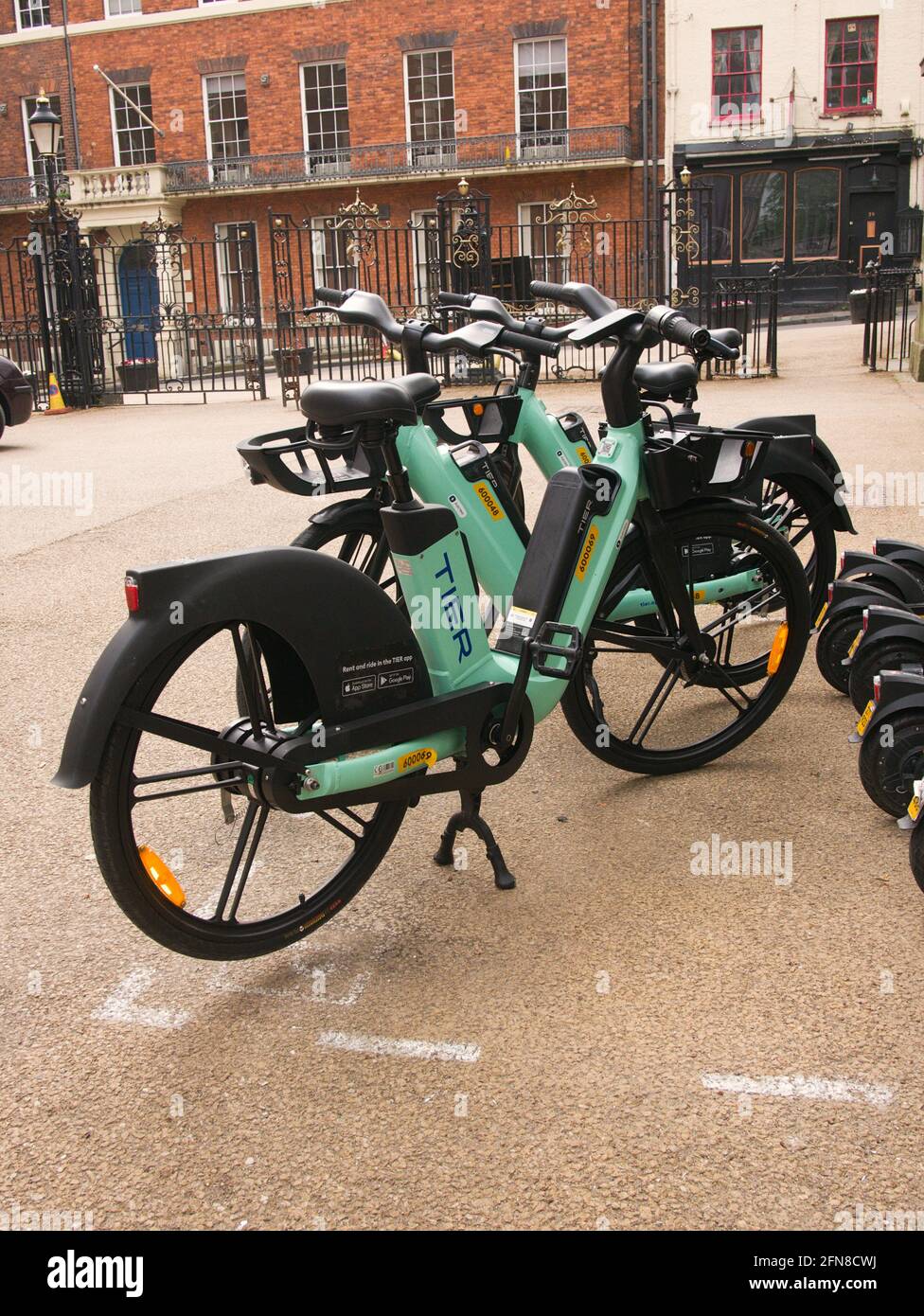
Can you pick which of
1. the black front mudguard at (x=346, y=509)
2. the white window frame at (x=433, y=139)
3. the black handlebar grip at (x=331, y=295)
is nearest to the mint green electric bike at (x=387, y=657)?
the black front mudguard at (x=346, y=509)

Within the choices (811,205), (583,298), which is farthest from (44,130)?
(811,205)

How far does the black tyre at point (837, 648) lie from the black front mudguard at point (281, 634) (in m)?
1.91

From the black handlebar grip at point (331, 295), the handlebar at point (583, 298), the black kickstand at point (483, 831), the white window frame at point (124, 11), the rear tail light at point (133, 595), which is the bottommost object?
the black kickstand at point (483, 831)

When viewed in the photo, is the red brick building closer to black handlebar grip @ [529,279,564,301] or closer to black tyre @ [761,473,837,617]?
black tyre @ [761,473,837,617]

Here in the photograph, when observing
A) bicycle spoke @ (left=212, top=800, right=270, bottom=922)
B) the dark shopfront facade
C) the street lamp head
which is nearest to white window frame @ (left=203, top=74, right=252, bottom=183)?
the dark shopfront facade

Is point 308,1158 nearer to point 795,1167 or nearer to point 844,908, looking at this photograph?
point 795,1167

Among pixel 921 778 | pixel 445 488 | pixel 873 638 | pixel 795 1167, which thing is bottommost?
pixel 795 1167

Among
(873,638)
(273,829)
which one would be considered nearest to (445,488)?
(273,829)

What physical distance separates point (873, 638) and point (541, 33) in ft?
98.1

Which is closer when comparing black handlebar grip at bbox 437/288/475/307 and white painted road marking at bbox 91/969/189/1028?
white painted road marking at bbox 91/969/189/1028

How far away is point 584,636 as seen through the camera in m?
3.40

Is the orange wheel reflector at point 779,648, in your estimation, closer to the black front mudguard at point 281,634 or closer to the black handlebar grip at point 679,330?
the black handlebar grip at point 679,330

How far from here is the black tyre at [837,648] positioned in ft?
14.0

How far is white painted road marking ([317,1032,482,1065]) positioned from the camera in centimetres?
253
